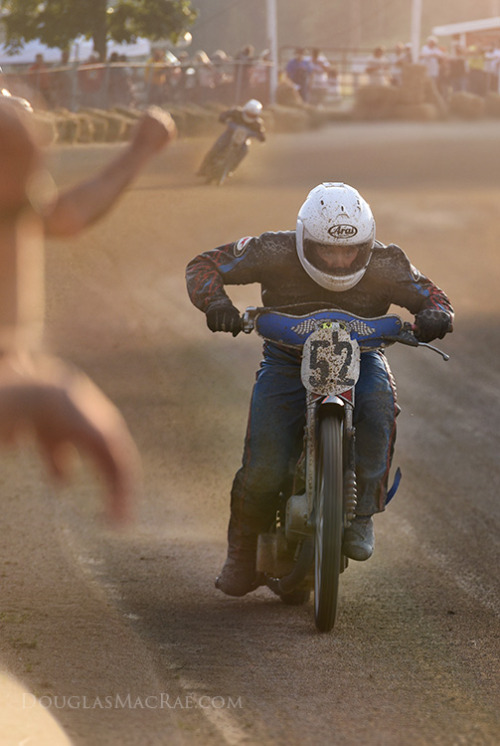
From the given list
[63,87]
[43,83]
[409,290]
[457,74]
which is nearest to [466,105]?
[457,74]

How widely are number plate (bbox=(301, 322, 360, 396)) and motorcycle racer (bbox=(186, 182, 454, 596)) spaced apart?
14 centimetres

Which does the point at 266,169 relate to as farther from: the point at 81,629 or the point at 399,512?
the point at 81,629

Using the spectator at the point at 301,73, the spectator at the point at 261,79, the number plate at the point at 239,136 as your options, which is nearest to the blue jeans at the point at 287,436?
the number plate at the point at 239,136

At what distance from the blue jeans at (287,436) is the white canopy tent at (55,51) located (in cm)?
2416

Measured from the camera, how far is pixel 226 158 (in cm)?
2197

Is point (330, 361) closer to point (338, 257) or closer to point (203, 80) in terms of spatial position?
point (338, 257)

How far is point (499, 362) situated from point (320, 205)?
7.17m

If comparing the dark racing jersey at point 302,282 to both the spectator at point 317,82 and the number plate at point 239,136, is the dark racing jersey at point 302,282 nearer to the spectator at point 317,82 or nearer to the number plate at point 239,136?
the number plate at point 239,136

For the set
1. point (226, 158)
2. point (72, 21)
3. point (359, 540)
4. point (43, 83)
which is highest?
point (72, 21)

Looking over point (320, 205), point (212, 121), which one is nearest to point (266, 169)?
point (212, 121)

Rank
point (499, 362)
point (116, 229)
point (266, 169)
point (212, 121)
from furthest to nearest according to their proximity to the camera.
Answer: point (212, 121)
point (266, 169)
point (116, 229)
point (499, 362)

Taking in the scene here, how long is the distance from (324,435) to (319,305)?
2.41 ft

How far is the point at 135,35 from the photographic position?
3022 centimetres

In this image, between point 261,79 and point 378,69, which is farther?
point 378,69
